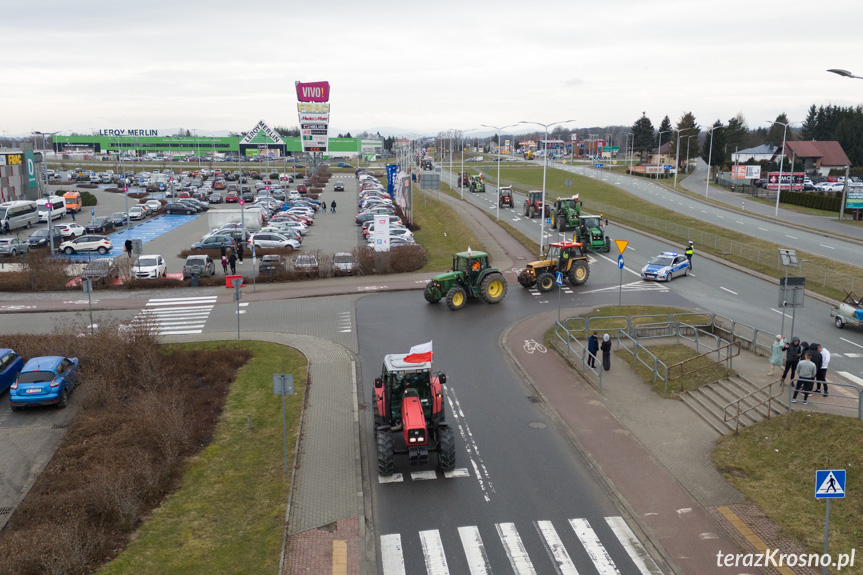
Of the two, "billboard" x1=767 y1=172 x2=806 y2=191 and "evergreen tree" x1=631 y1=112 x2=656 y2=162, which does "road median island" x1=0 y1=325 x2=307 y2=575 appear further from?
"evergreen tree" x1=631 y1=112 x2=656 y2=162

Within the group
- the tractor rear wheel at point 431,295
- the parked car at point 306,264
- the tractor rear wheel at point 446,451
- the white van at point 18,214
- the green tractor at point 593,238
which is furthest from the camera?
the white van at point 18,214

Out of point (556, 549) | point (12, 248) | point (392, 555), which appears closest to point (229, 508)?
point (392, 555)

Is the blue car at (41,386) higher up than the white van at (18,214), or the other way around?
the white van at (18,214)

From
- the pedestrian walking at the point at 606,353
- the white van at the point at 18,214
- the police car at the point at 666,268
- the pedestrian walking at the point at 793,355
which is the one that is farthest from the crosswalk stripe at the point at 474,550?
the white van at the point at 18,214

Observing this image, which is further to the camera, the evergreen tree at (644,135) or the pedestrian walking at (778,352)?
the evergreen tree at (644,135)

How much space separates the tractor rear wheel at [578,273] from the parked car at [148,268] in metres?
22.3

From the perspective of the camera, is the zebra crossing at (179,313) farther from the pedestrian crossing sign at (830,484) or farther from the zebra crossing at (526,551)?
the pedestrian crossing sign at (830,484)

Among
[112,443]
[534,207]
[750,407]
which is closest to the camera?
[112,443]

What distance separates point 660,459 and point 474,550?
5988 millimetres

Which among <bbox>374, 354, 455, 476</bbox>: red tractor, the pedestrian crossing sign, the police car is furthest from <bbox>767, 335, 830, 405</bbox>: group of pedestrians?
the police car

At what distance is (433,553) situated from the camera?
12.4m

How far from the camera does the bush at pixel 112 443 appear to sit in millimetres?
12016

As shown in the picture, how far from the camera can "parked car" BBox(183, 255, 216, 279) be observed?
36.4 meters

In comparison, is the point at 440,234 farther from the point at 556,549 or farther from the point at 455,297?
the point at 556,549
